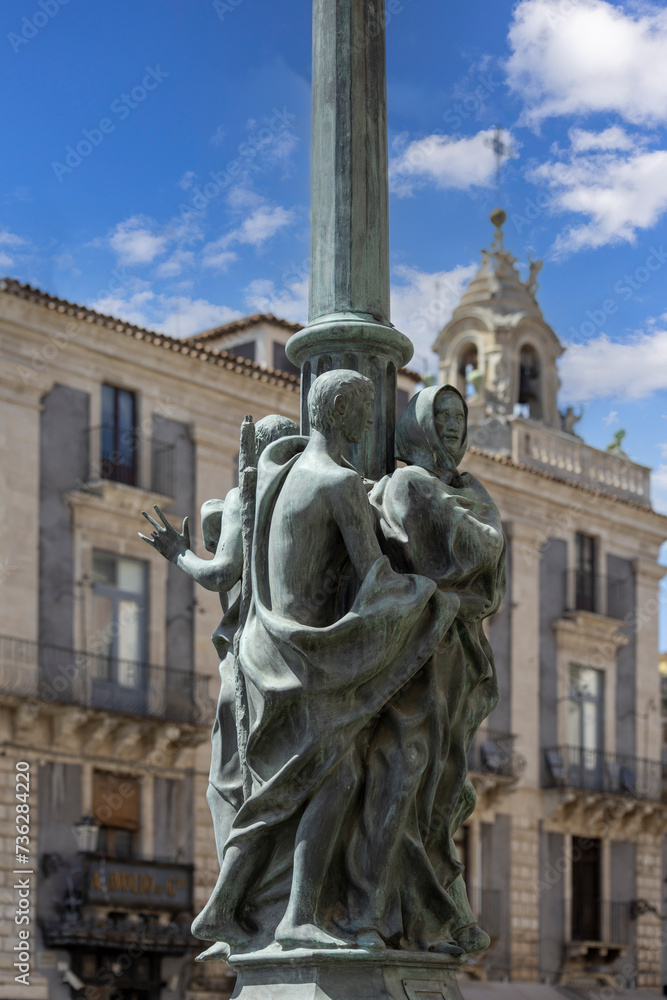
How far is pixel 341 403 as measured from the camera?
5.59 meters

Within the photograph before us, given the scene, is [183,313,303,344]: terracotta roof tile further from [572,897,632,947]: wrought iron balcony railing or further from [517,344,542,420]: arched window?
[572,897,632,947]: wrought iron balcony railing

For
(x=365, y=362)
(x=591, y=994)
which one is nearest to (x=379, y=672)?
(x=365, y=362)

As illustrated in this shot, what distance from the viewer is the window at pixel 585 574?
34.0 meters

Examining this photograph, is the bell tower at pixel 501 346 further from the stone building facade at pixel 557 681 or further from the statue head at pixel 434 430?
the statue head at pixel 434 430

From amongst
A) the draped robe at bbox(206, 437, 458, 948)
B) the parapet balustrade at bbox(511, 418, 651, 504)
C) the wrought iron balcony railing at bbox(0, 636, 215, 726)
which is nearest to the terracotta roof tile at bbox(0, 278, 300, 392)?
the wrought iron balcony railing at bbox(0, 636, 215, 726)

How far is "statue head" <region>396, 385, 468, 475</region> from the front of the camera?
5867 mm

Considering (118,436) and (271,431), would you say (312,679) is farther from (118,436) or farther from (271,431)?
(118,436)

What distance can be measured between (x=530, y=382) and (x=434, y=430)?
3013 cm

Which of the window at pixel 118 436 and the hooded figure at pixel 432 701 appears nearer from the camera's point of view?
the hooded figure at pixel 432 701

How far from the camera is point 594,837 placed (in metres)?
33.5

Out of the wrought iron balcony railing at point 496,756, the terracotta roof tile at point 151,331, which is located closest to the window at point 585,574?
the wrought iron balcony railing at point 496,756

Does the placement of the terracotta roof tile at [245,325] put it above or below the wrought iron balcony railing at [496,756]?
above

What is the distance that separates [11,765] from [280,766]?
18210mm

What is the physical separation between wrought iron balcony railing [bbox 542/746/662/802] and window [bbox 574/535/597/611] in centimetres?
288
